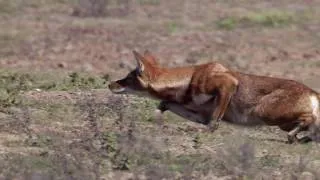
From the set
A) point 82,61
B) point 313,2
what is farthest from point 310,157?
point 313,2

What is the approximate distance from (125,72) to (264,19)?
5.25m

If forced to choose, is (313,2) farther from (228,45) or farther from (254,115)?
(254,115)

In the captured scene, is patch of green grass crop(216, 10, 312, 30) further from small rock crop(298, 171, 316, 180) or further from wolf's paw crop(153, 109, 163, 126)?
small rock crop(298, 171, 316, 180)

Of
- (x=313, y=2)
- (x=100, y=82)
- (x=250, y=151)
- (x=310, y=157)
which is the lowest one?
(x=313, y=2)

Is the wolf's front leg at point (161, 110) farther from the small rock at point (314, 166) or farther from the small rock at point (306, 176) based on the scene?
the small rock at point (306, 176)

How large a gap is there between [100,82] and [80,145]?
433cm

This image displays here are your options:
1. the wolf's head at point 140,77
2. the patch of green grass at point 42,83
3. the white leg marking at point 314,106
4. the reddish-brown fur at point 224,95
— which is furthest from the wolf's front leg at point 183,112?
the patch of green grass at point 42,83

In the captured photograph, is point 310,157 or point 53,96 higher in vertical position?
point 310,157

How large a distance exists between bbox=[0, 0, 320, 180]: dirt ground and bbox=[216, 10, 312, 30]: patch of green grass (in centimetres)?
2

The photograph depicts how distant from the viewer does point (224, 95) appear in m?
10.6

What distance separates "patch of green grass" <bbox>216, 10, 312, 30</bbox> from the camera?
19767 mm

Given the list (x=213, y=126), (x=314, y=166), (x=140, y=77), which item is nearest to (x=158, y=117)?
(x=140, y=77)

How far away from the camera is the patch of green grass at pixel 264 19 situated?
19767 millimetres

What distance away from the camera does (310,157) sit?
31.1ft
